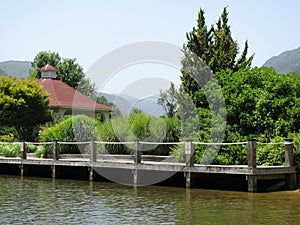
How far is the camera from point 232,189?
18.4 meters

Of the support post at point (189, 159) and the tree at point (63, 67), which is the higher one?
the tree at point (63, 67)

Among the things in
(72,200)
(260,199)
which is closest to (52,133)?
(72,200)

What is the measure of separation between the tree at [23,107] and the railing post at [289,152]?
22325 millimetres

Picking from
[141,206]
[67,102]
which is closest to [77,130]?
[141,206]

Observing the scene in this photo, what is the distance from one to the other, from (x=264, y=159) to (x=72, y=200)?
→ 6.81 meters

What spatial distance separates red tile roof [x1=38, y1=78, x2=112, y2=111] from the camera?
44.6 meters

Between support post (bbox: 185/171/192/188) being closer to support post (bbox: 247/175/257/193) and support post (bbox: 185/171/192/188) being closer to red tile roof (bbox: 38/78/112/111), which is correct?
support post (bbox: 247/175/257/193)

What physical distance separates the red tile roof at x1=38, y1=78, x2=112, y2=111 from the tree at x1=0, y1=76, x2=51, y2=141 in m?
5.39

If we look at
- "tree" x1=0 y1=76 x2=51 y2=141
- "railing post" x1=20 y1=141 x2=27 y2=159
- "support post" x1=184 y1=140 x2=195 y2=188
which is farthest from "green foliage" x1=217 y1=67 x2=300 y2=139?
"tree" x1=0 y1=76 x2=51 y2=141

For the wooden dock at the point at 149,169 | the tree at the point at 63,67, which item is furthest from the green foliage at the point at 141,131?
the tree at the point at 63,67

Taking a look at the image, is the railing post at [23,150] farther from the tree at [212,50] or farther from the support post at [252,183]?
the support post at [252,183]

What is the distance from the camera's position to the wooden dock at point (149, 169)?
56.9ft

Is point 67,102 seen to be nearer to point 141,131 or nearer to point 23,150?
point 23,150

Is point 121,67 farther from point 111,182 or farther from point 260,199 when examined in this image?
point 260,199
